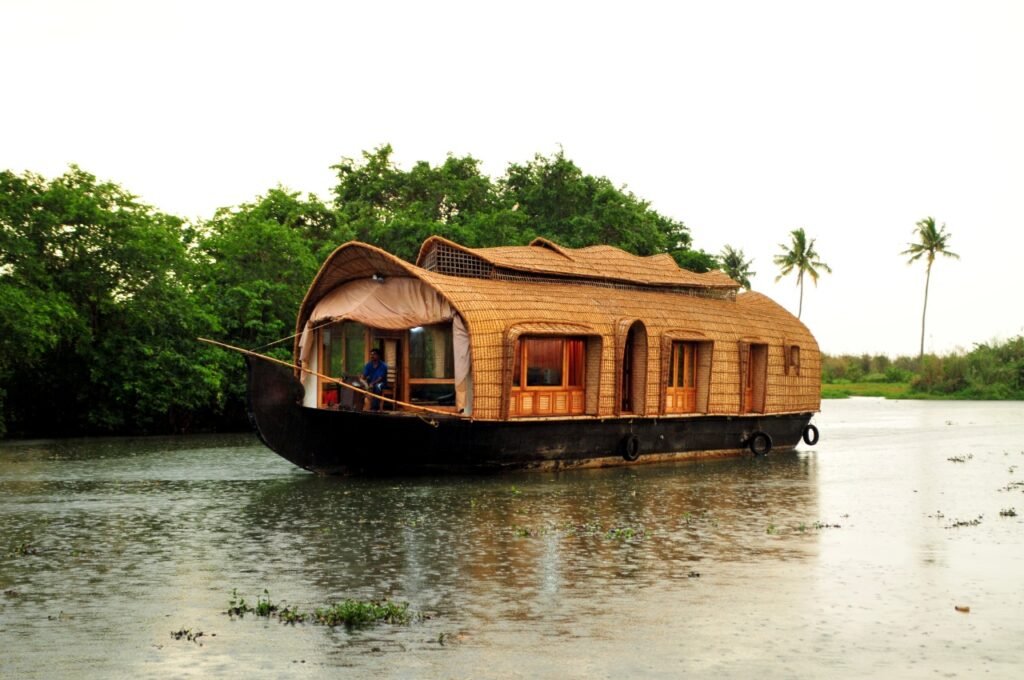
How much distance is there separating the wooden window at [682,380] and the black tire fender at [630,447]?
133 cm

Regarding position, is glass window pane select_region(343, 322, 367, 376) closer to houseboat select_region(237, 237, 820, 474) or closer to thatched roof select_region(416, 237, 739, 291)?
houseboat select_region(237, 237, 820, 474)

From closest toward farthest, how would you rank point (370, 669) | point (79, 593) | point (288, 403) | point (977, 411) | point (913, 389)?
point (370, 669), point (79, 593), point (288, 403), point (977, 411), point (913, 389)

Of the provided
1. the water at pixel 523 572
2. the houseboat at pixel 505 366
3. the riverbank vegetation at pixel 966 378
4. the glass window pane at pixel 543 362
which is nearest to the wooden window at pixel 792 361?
the houseboat at pixel 505 366

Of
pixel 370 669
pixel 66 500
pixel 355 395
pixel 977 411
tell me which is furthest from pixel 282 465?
pixel 977 411

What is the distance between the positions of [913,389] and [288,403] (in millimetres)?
54910

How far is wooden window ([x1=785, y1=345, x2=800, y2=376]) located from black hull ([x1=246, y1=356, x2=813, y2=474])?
6319 millimetres

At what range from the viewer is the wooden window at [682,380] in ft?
71.7

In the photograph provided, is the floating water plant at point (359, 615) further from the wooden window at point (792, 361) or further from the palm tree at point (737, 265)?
the palm tree at point (737, 265)

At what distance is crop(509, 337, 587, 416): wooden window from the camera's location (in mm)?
18984

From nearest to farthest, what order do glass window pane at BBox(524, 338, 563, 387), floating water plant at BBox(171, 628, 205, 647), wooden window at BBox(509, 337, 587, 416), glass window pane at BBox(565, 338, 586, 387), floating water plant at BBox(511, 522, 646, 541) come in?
floating water plant at BBox(171, 628, 205, 647), floating water plant at BBox(511, 522, 646, 541), wooden window at BBox(509, 337, 587, 416), glass window pane at BBox(524, 338, 563, 387), glass window pane at BBox(565, 338, 586, 387)

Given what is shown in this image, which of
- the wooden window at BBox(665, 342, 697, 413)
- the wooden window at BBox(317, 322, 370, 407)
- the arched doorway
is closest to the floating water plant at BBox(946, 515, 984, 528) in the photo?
the arched doorway

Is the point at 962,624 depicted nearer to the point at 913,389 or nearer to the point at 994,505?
the point at 994,505

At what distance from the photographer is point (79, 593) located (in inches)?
361

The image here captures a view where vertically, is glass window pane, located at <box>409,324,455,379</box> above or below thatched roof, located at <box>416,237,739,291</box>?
below
